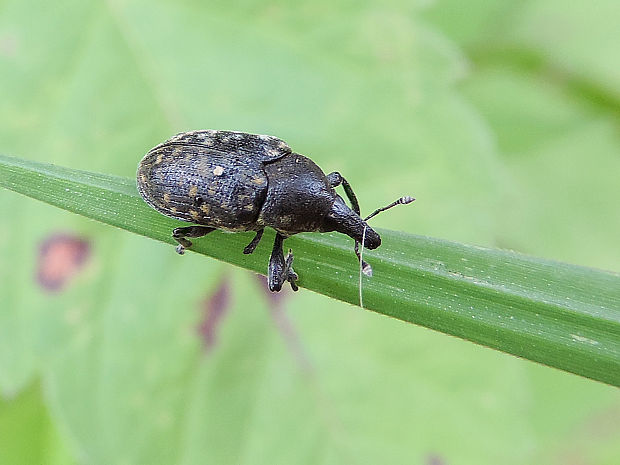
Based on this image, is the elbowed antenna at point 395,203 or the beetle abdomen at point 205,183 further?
the elbowed antenna at point 395,203

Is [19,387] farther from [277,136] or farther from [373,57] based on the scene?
[373,57]

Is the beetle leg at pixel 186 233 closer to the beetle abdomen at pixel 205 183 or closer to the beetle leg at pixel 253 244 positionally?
the beetle abdomen at pixel 205 183

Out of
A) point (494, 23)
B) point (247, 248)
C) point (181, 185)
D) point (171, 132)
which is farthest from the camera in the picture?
point (494, 23)

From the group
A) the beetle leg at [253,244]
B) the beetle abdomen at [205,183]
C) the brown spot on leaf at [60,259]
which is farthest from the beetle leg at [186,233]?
the brown spot on leaf at [60,259]

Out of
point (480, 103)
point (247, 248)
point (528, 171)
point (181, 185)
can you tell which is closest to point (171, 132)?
point (181, 185)

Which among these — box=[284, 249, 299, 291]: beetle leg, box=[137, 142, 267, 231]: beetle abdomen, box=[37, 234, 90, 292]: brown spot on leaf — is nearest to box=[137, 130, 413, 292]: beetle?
box=[137, 142, 267, 231]: beetle abdomen

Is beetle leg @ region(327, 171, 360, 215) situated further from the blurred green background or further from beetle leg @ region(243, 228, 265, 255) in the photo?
beetle leg @ region(243, 228, 265, 255)
